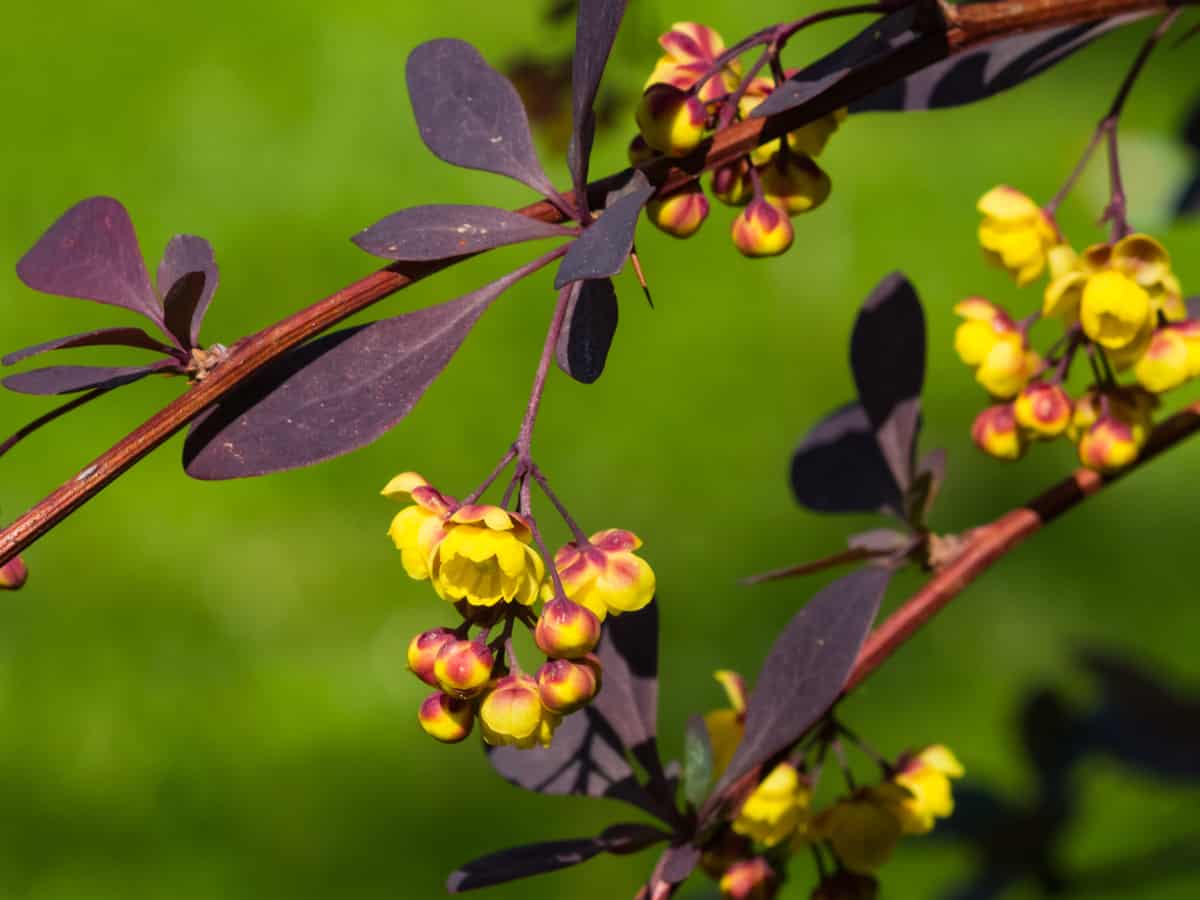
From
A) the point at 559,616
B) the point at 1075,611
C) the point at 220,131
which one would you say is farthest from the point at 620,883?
the point at 220,131

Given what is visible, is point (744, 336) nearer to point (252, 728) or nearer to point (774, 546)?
point (774, 546)

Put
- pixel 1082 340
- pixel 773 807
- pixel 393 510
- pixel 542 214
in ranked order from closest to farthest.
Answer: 1. pixel 542 214
2. pixel 773 807
3. pixel 1082 340
4. pixel 393 510

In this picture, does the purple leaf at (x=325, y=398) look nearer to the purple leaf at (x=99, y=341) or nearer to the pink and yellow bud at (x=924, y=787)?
the purple leaf at (x=99, y=341)

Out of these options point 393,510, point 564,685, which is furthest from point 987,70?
point 393,510

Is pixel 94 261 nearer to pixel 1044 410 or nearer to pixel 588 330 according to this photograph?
pixel 588 330

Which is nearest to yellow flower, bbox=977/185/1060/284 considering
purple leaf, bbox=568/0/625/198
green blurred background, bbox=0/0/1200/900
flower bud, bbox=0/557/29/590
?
purple leaf, bbox=568/0/625/198

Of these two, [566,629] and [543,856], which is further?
A: [543,856]

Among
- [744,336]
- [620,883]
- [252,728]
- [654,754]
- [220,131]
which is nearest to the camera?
[654,754]
